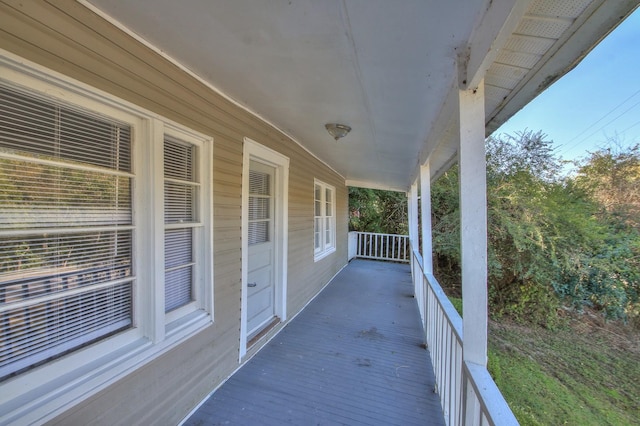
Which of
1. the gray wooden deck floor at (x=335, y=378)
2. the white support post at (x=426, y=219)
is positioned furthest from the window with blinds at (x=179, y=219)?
the white support post at (x=426, y=219)

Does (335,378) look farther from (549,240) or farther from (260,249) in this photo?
(549,240)

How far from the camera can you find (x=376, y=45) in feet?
4.43

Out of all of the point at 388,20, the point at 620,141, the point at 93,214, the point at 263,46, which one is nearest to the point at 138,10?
the point at 263,46

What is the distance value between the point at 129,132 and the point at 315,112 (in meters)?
1.42

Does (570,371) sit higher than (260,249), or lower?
lower

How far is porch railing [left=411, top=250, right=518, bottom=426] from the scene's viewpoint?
1097 mm

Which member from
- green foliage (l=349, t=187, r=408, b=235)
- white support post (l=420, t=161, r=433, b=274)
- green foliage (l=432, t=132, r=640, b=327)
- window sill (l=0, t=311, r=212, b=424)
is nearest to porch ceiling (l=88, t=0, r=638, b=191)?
white support post (l=420, t=161, r=433, b=274)

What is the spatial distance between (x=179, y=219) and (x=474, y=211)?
184 cm

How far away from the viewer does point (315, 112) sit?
2.50 meters

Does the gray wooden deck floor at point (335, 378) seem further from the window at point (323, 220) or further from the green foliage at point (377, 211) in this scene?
the green foliage at point (377, 211)

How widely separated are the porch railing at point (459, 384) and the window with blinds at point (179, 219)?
1838mm

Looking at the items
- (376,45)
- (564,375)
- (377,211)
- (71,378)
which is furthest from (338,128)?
(377,211)

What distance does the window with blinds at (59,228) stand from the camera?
111cm

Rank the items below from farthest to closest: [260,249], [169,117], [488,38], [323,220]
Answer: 1. [323,220]
2. [260,249]
3. [169,117]
4. [488,38]
